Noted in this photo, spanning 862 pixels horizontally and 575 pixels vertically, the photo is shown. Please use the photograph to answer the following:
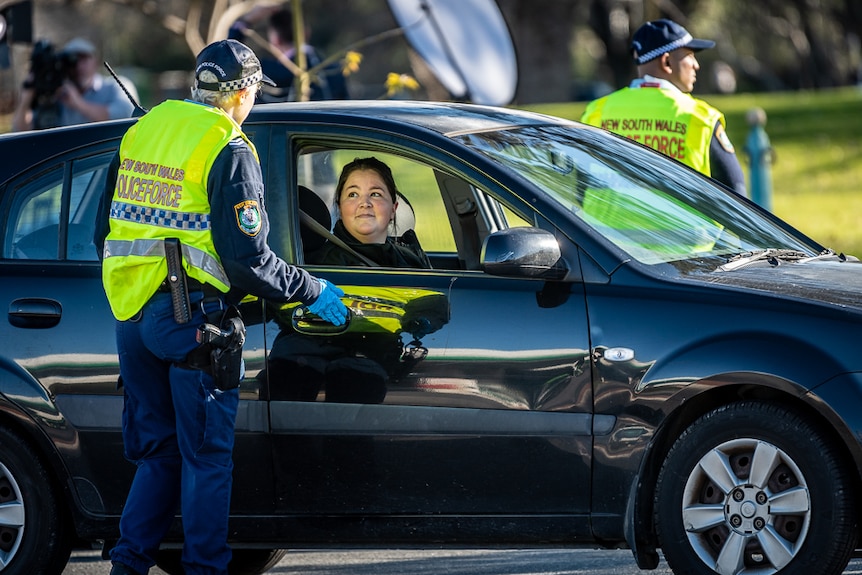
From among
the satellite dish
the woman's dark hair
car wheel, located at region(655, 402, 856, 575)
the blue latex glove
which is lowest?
car wheel, located at region(655, 402, 856, 575)

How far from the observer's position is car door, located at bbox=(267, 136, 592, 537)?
451 centimetres

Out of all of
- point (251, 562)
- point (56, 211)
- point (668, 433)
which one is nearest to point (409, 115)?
point (56, 211)

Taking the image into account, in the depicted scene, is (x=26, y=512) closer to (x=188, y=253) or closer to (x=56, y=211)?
(x=56, y=211)

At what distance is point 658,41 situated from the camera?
23.5ft

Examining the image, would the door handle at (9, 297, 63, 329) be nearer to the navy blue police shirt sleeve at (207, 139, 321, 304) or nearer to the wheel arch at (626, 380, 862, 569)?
the navy blue police shirt sleeve at (207, 139, 321, 304)

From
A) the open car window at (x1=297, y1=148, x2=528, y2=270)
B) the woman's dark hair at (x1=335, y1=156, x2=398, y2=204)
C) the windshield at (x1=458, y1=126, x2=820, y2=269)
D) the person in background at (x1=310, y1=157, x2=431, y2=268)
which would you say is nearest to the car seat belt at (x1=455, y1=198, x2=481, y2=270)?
the open car window at (x1=297, y1=148, x2=528, y2=270)

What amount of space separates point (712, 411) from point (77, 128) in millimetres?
2378

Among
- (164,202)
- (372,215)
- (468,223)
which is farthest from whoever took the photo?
(468,223)

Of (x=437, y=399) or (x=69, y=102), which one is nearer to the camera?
(x=437, y=399)

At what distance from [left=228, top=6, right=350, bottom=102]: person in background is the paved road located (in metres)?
4.25

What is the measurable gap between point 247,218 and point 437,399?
80 centimetres

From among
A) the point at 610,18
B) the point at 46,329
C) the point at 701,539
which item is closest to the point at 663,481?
the point at 701,539

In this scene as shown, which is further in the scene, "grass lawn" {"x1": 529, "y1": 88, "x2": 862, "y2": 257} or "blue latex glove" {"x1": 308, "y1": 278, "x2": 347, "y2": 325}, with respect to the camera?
"grass lawn" {"x1": 529, "y1": 88, "x2": 862, "y2": 257}

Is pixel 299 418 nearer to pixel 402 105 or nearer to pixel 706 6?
pixel 402 105
